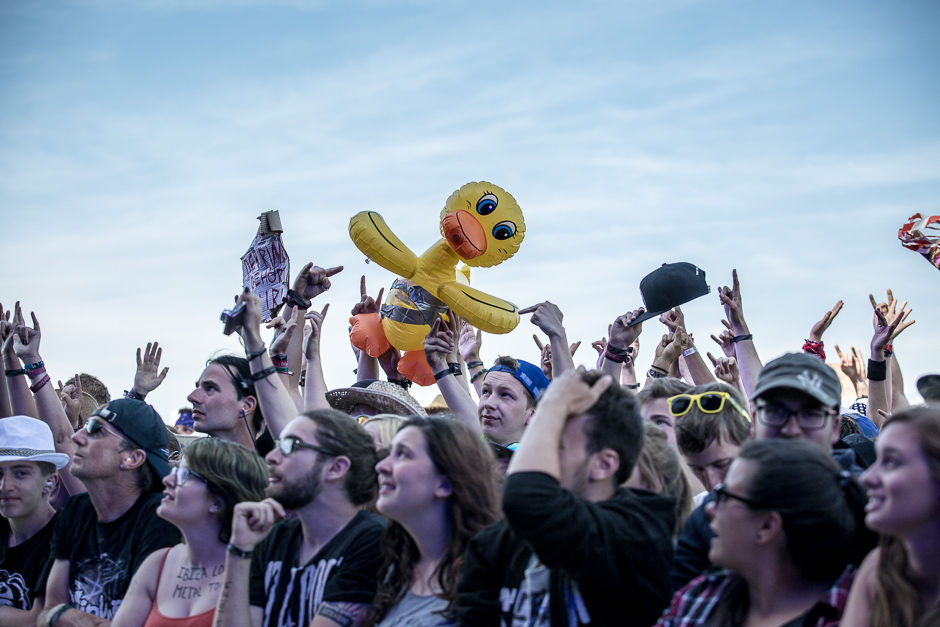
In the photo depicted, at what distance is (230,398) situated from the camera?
193 inches

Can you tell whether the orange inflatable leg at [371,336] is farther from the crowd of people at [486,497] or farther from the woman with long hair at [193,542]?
the woman with long hair at [193,542]

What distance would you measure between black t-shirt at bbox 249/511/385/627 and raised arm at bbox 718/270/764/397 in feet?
8.66

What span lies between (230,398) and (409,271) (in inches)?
61.8

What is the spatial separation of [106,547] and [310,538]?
129 centimetres

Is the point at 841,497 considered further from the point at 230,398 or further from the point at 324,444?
the point at 230,398

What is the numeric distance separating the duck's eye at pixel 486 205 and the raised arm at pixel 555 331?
832mm

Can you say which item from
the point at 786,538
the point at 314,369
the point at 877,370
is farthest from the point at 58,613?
the point at 877,370

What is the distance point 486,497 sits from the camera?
10.2 feet

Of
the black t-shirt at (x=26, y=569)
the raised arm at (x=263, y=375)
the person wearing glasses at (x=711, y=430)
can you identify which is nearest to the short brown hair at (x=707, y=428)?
the person wearing glasses at (x=711, y=430)

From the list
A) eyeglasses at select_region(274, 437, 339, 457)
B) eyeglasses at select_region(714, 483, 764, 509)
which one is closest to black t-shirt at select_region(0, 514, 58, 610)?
eyeglasses at select_region(274, 437, 339, 457)

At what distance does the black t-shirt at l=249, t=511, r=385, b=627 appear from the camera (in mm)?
3188

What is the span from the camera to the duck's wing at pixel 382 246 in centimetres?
585

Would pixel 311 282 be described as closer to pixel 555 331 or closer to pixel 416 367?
pixel 416 367

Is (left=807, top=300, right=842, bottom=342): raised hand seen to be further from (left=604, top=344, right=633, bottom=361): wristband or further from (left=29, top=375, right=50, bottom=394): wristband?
(left=29, top=375, right=50, bottom=394): wristband
